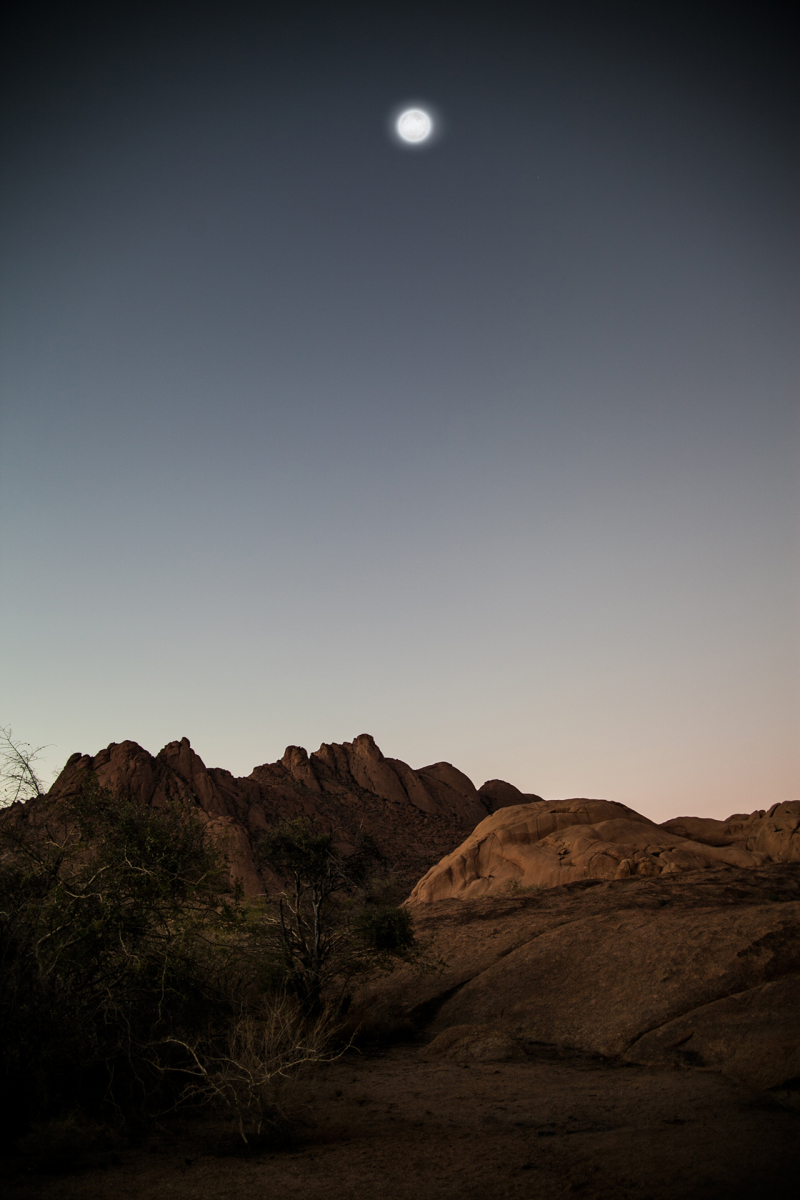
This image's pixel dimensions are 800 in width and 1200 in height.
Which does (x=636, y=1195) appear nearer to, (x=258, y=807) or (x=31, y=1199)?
(x=31, y=1199)

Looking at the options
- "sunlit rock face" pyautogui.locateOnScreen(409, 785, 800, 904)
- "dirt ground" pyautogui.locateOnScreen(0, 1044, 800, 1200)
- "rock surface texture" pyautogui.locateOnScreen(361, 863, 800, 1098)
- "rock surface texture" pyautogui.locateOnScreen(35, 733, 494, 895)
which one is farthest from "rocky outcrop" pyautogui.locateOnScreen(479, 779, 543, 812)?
"dirt ground" pyautogui.locateOnScreen(0, 1044, 800, 1200)

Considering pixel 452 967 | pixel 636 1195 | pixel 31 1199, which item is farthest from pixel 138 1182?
pixel 452 967

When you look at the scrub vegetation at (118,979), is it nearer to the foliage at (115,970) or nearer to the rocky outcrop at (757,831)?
the foliage at (115,970)

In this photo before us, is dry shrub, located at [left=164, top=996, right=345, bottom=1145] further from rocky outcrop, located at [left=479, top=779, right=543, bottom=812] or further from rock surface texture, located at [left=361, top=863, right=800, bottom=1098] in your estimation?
rocky outcrop, located at [left=479, top=779, right=543, bottom=812]

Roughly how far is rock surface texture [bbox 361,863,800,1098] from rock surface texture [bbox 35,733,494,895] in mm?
29426

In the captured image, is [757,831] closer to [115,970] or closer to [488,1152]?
[488,1152]

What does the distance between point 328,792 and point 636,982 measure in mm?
55785

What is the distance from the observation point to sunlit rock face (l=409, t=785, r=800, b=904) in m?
31.7

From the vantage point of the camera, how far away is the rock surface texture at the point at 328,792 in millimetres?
59031

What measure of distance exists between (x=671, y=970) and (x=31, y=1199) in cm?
1438

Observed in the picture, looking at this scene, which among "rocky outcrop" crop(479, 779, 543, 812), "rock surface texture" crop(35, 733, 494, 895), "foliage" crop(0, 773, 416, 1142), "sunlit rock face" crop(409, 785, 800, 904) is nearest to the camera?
"foliage" crop(0, 773, 416, 1142)

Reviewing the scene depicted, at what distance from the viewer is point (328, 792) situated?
2724 inches

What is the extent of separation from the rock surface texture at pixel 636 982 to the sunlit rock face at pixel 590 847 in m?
6.38

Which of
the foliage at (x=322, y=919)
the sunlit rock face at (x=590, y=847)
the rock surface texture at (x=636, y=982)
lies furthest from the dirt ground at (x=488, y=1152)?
the sunlit rock face at (x=590, y=847)
